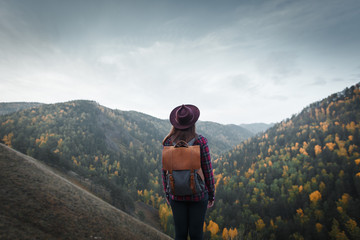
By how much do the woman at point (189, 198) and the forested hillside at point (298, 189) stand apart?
67518 mm

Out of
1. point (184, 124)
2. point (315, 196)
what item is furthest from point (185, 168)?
point (315, 196)

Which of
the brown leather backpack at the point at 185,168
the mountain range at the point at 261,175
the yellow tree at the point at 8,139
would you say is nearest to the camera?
the brown leather backpack at the point at 185,168

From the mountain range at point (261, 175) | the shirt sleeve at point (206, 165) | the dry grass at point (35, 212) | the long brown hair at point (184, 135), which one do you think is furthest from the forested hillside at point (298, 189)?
the long brown hair at point (184, 135)

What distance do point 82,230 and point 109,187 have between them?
57.0 m

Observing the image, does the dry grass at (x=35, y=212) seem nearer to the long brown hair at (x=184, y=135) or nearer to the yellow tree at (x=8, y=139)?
the long brown hair at (x=184, y=135)

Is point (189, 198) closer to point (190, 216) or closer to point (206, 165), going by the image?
point (190, 216)

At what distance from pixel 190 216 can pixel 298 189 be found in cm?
11833

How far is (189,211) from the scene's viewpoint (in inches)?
165

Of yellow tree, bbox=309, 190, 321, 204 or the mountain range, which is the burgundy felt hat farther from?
yellow tree, bbox=309, 190, 321, 204

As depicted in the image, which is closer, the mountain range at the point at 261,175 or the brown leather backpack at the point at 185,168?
the brown leather backpack at the point at 185,168

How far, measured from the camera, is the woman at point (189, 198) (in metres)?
4.06

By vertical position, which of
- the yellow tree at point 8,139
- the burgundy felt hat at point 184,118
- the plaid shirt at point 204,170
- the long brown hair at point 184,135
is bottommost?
the yellow tree at point 8,139

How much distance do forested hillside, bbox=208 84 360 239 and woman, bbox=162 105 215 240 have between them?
67518 millimetres

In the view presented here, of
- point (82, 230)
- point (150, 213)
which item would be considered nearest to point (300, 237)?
point (150, 213)
